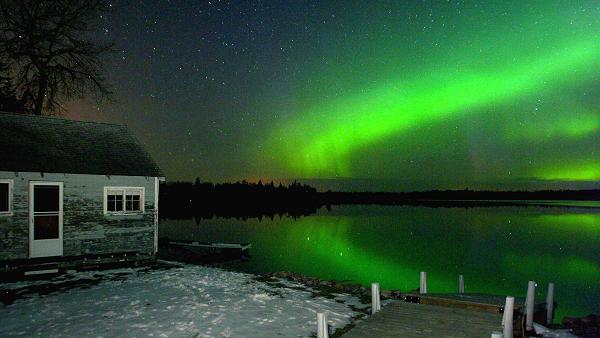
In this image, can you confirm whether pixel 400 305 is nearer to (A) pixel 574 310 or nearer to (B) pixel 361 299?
(B) pixel 361 299

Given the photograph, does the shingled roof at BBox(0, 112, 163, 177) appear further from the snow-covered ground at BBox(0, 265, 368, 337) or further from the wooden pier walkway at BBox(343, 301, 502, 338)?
the wooden pier walkway at BBox(343, 301, 502, 338)

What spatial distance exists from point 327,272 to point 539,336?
64.2 ft

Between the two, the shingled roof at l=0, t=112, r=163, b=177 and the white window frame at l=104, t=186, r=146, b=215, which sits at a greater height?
the shingled roof at l=0, t=112, r=163, b=177

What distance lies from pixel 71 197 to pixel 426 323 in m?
15.2

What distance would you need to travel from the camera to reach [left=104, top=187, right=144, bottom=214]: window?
760 inches

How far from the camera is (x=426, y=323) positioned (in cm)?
914

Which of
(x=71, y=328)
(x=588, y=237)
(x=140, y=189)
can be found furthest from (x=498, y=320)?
(x=588, y=237)

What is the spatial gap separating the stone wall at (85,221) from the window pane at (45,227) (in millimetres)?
1372

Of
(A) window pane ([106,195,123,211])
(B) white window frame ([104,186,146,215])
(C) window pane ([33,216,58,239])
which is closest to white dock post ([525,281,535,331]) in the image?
(B) white window frame ([104,186,146,215])

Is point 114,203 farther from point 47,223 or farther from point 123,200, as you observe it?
point 47,223

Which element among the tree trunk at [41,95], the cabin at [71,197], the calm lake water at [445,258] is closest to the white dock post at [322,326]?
the cabin at [71,197]

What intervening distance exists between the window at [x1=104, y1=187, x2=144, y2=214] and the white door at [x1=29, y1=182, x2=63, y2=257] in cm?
187

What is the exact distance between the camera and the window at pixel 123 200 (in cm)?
1930

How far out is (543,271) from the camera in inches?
1316
